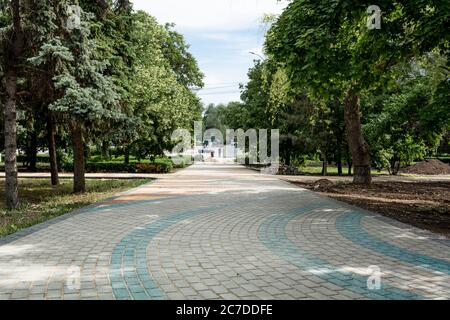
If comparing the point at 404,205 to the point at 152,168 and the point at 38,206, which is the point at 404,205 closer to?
the point at 38,206

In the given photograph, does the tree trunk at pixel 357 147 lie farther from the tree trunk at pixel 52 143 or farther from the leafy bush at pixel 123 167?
the leafy bush at pixel 123 167

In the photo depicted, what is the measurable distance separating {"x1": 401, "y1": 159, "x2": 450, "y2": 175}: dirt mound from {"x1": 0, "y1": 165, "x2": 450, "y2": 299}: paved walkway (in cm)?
2962

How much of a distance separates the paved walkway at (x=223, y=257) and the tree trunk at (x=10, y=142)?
9.77 feet

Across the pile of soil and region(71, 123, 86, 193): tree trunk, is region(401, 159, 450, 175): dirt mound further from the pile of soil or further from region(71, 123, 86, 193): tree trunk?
region(71, 123, 86, 193): tree trunk

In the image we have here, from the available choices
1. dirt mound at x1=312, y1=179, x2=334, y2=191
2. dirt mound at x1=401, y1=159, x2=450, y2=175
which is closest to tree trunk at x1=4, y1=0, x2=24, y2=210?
dirt mound at x1=312, y1=179, x2=334, y2=191

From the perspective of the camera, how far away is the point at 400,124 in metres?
19.2

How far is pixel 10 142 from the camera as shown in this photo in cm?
1057

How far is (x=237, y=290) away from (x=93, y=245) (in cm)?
324

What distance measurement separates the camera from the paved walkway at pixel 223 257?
14.5 feet

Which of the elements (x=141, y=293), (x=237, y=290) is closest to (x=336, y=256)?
(x=237, y=290)

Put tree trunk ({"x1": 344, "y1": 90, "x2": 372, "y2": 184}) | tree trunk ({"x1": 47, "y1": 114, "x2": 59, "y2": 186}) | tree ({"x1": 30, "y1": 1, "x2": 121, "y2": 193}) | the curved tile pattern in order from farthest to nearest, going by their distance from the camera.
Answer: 1. tree trunk ({"x1": 344, "y1": 90, "x2": 372, "y2": 184})
2. tree trunk ({"x1": 47, "y1": 114, "x2": 59, "y2": 186})
3. tree ({"x1": 30, "y1": 1, "x2": 121, "y2": 193})
4. the curved tile pattern

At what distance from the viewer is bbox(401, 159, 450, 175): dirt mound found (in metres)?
35.1

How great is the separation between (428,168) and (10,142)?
3619 centimetres

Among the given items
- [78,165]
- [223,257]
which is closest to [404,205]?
[223,257]
